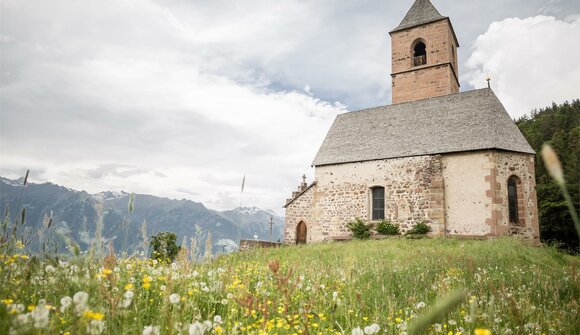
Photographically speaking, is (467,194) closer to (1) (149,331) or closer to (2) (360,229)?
(2) (360,229)

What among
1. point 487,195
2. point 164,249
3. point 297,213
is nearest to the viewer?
point 164,249

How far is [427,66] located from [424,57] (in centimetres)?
157

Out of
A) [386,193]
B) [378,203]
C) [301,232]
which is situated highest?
[386,193]

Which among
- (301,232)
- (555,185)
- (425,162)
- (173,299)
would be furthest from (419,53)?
(173,299)

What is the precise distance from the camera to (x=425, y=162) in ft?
69.2

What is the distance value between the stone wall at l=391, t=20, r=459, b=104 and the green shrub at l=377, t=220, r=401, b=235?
1143 centimetres

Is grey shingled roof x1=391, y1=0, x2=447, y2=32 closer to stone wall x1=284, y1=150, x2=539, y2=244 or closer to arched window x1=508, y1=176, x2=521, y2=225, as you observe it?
stone wall x1=284, y1=150, x2=539, y2=244

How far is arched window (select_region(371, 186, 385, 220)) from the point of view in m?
22.4

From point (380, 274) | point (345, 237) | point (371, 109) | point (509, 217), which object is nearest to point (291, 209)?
point (345, 237)

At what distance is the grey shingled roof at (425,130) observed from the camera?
20281 millimetres

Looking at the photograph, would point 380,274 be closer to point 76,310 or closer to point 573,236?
point 76,310

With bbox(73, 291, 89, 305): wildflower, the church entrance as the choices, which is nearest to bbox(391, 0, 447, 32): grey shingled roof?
the church entrance

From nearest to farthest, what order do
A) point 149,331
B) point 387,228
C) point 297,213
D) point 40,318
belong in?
point 40,318 < point 149,331 < point 387,228 < point 297,213

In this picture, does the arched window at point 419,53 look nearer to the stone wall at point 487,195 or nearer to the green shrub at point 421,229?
the stone wall at point 487,195
